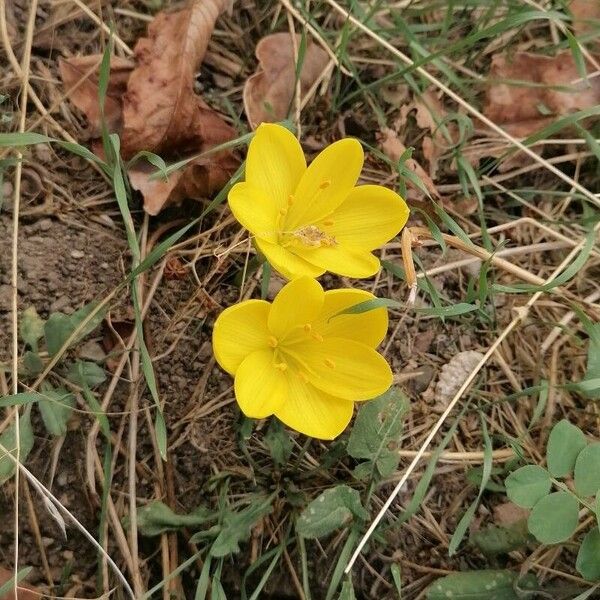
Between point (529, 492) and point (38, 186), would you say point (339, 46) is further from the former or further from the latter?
point (529, 492)

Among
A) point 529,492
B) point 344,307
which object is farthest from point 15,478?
point 529,492

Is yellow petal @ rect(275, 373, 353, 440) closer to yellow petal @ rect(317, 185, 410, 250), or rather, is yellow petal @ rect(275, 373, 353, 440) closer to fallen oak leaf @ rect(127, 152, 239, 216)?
yellow petal @ rect(317, 185, 410, 250)

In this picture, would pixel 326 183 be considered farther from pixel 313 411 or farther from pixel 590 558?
pixel 590 558

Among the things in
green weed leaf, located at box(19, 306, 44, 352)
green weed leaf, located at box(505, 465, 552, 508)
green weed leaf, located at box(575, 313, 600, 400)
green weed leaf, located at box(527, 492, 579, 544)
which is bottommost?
green weed leaf, located at box(527, 492, 579, 544)

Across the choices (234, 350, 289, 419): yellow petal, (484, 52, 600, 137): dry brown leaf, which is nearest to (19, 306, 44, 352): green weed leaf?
(234, 350, 289, 419): yellow petal

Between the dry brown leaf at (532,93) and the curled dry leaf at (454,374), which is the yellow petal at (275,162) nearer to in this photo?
the curled dry leaf at (454,374)

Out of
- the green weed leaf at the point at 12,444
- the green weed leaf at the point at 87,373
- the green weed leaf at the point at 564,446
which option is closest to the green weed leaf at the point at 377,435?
the green weed leaf at the point at 564,446

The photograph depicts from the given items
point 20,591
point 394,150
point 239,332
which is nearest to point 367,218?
point 239,332
